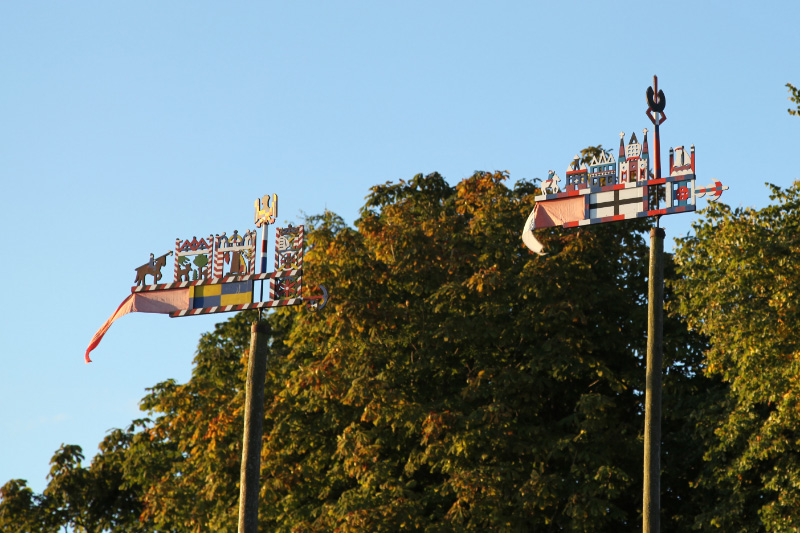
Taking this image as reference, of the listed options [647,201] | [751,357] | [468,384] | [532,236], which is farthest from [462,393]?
[647,201]

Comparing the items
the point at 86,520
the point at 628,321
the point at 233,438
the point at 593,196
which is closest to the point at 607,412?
the point at 628,321

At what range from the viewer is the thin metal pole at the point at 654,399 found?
13445 mm

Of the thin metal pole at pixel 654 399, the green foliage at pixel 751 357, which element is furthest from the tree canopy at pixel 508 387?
the thin metal pole at pixel 654 399

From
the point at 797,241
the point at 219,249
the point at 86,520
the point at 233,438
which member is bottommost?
the point at 86,520

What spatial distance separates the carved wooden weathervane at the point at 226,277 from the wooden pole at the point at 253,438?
1.92ft

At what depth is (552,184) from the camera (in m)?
16.0

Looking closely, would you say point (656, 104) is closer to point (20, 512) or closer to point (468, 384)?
point (468, 384)

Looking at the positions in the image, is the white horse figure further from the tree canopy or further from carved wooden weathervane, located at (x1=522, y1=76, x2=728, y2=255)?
the tree canopy

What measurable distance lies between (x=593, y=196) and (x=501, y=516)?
11505 millimetres

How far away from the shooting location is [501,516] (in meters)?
25.2

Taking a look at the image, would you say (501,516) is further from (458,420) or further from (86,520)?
(86,520)

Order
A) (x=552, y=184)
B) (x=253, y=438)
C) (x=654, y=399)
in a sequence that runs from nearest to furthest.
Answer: (x=654, y=399) < (x=253, y=438) < (x=552, y=184)

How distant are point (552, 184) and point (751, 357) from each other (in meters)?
10.3

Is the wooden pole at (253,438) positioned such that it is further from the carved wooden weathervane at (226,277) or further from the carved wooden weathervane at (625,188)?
the carved wooden weathervane at (625,188)
